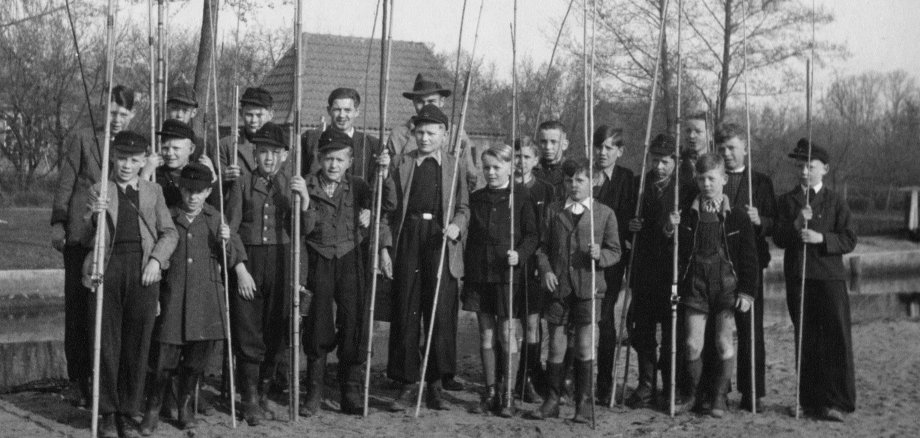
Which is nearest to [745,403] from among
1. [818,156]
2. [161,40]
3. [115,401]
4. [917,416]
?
[917,416]

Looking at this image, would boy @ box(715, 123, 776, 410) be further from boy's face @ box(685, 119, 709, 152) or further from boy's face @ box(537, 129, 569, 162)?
boy's face @ box(537, 129, 569, 162)

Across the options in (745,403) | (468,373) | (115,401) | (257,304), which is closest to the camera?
(115,401)

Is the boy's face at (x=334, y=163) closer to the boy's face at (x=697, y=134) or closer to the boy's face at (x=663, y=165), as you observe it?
the boy's face at (x=663, y=165)

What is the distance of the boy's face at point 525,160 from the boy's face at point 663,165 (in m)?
0.84

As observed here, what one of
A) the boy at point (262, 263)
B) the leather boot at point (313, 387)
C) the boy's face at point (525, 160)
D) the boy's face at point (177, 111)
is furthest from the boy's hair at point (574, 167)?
the boy's face at point (177, 111)

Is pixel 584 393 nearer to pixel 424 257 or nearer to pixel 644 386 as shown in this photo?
pixel 644 386

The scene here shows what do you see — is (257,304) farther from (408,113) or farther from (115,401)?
(408,113)

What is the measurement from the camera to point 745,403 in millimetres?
7324

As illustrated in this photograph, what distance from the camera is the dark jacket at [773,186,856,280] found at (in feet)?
23.5

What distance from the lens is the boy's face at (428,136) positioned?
734cm

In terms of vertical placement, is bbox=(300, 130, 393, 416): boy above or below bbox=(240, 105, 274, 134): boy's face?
below

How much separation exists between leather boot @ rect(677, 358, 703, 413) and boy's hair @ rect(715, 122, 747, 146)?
145 centimetres

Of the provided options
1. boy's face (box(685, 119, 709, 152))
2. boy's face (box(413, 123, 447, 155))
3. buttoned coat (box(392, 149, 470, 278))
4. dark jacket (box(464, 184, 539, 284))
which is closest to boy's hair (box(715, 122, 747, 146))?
boy's face (box(685, 119, 709, 152))

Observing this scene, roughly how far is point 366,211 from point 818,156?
2.97m
